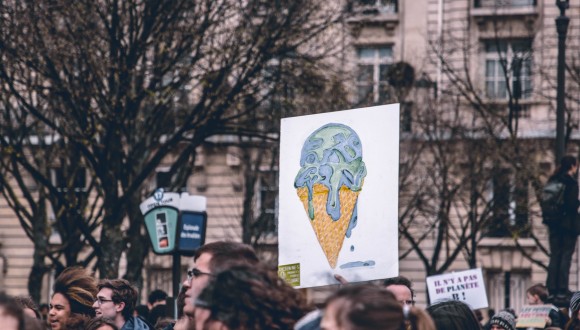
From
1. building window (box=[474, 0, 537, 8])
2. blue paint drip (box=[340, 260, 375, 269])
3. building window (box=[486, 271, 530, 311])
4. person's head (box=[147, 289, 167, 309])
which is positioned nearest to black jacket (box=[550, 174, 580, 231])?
person's head (box=[147, 289, 167, 309])

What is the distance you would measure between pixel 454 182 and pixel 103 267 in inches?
530

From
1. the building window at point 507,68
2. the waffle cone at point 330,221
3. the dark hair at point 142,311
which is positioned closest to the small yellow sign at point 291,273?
the waffle cone at point 330,221

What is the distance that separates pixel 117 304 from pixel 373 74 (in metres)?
24.2

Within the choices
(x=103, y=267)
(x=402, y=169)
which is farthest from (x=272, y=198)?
(x=103, y=267)

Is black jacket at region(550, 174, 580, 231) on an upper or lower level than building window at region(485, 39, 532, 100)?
lower

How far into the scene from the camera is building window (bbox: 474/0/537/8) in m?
34.9

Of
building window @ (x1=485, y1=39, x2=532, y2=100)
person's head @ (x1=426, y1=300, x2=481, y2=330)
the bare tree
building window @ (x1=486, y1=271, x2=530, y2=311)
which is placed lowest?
building window @ (x1=486, y1=271, x2=530, y2=311)

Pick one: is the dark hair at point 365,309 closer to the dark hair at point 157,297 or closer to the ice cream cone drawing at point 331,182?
the ice cream cone drawing at point 331,182

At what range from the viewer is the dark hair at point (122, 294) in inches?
352

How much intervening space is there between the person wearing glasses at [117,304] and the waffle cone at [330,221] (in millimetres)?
1466

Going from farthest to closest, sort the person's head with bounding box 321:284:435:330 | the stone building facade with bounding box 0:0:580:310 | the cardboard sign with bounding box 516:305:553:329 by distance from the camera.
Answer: the stone building facade with bounding box 0:0:580:310
the cardboard sign with bounding box 516:305:553:329
the person's head with bounding box 321:284:435:330

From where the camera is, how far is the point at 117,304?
8922mm

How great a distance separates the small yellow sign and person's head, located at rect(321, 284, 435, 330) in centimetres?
311

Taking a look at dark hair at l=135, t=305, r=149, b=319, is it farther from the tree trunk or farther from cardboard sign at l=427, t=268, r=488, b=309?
the tree trunk
